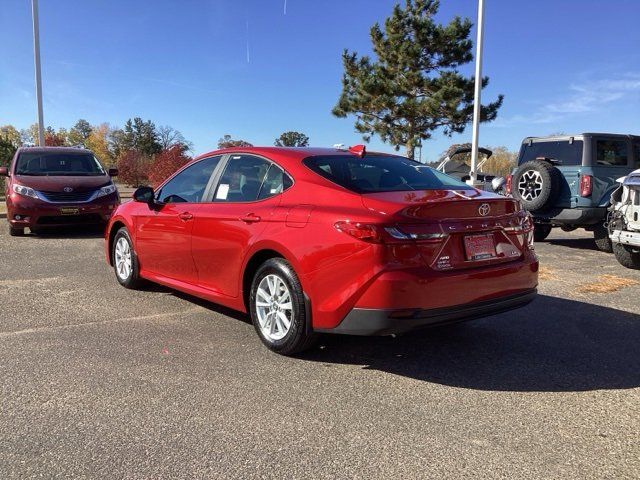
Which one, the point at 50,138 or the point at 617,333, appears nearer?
the point at 617,333

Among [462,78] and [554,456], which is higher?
[462,78]

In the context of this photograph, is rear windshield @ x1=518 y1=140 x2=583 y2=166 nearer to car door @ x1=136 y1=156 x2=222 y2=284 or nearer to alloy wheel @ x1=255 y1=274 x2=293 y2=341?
car door @ x1=136 y1=156 x2=222 y2=284

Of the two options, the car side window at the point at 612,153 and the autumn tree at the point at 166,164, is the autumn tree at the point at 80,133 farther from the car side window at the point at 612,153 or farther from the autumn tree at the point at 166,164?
the car side window at the point at 612,153

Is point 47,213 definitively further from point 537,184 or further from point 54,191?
point 537,184

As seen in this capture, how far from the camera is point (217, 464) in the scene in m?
2.63

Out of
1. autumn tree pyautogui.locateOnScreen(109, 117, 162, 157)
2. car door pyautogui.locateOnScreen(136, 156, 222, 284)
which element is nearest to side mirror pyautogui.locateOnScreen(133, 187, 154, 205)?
car door pyautogui.locateOnScreen(136, 156, 222, 284)

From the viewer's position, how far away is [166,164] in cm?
3316

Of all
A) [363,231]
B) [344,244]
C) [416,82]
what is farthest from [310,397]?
[416,82]

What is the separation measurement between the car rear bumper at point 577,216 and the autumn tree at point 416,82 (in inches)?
717

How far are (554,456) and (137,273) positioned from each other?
180 inches

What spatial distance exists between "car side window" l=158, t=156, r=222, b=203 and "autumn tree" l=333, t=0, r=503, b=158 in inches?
911

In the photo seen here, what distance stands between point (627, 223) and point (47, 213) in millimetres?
9548

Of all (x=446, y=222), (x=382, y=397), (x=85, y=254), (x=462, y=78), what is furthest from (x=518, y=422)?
(x=462, y=78)

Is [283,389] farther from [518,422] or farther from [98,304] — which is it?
[98,304]
